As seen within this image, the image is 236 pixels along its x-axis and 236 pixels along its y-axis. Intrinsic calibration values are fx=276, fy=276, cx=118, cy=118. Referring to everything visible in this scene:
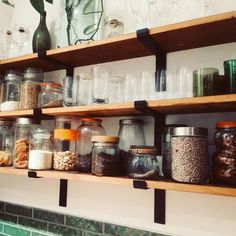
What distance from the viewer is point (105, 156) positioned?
1.16 m

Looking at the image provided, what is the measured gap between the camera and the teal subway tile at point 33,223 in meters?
1.58

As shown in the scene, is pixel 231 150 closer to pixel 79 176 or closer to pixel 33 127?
pixel 79 176

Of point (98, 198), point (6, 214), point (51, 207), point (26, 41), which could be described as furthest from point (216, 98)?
point (6, 214)

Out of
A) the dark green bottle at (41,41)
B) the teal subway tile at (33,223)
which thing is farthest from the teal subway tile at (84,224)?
the dark green bottle at (41,41)

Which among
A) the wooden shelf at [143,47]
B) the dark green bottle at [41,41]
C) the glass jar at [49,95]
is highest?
the dark green bottle at [41,41]

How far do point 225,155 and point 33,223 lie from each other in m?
1.19

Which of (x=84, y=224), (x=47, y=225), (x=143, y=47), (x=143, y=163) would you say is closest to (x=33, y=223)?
(x=47, y=225)

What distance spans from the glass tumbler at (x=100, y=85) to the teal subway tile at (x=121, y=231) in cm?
61

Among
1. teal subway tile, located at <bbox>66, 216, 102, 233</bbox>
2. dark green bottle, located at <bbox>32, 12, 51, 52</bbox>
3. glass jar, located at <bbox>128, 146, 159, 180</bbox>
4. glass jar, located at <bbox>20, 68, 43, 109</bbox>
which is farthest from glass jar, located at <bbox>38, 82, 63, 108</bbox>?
teal subway tile, located at <bbox>66, 216, 102, 233</bbox>

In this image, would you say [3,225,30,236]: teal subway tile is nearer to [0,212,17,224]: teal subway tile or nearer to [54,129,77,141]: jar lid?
[0,212,17,224]: teal subway tile

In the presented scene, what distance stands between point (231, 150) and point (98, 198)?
74 cm

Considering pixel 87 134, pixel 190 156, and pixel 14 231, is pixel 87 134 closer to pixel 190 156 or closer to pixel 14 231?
pixel 190 156

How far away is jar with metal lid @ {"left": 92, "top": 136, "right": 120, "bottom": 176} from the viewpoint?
1.15 meters

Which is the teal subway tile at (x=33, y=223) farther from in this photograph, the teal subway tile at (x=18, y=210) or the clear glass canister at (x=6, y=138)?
the clear glass canister at (x=6, y=138)
